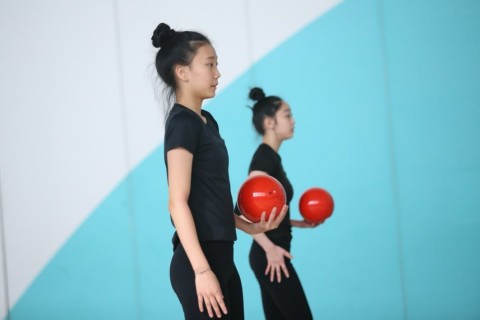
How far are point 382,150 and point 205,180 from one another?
7.23 ft

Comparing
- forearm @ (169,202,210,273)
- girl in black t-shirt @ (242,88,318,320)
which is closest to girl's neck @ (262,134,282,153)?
girl in black t-shirt @ (242,88,318,320)

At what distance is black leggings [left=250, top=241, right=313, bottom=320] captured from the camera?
8.20ft

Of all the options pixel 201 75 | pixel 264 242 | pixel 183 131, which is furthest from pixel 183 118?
pixel 264 242

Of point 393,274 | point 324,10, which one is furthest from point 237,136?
point 393,274

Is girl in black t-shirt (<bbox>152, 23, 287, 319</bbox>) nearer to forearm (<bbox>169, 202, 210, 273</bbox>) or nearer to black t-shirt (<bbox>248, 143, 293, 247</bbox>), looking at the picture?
forearm (<bbox>169, 202, 210, 273</bbox>)

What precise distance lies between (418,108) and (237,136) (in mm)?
1223

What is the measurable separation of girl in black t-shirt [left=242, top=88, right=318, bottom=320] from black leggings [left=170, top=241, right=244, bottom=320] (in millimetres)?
774

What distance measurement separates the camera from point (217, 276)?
66.7 inches

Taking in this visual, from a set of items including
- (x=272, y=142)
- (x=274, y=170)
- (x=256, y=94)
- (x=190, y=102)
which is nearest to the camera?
(x=190, y=102)

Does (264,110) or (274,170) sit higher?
(264,110)

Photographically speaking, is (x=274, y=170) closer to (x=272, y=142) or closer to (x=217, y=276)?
(x=272, y=142)

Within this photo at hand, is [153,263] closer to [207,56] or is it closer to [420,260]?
[420,260]

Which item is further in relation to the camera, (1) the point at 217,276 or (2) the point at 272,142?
(2) the point at 272,142

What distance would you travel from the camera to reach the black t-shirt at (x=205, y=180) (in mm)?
1688
